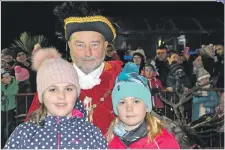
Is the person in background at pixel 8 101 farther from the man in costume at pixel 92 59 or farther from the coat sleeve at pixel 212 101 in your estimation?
the man in costume at pixel 92 59

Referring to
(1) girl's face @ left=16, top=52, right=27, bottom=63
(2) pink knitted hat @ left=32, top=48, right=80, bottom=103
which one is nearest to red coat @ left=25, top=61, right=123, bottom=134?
(2) pink knitted hat @ left=32, top=48, right=80, bottom=103

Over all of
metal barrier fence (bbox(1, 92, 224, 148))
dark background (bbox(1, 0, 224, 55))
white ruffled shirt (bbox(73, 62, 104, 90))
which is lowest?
metal barrier fence (bbox(1, 92, 224, 148))

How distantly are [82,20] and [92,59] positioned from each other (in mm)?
265

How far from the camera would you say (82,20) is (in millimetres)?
3094

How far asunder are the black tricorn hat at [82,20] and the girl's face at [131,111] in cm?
67

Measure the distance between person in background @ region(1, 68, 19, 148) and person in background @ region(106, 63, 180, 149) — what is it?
321 centimetres


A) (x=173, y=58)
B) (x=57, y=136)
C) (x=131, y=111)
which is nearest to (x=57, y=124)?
(x=57, y=136)

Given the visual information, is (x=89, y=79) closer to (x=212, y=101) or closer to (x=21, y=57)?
(x=212, y=101)

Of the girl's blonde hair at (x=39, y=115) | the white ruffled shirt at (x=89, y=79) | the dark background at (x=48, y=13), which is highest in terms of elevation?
the dark background at (x=48, y=13)

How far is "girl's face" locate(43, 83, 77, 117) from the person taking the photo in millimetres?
2436

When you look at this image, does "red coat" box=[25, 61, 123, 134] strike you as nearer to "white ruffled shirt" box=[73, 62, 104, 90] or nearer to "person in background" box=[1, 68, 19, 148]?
"white ruffled shirt" box=[73, 62, 104, 90]

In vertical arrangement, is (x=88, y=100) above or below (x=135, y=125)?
above

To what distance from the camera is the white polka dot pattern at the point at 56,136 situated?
2.40 m

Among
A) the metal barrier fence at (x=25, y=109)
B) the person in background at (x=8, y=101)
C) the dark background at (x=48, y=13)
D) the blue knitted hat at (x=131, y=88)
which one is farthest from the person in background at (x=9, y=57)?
the blue knitted hat at (x=131, y=88)
